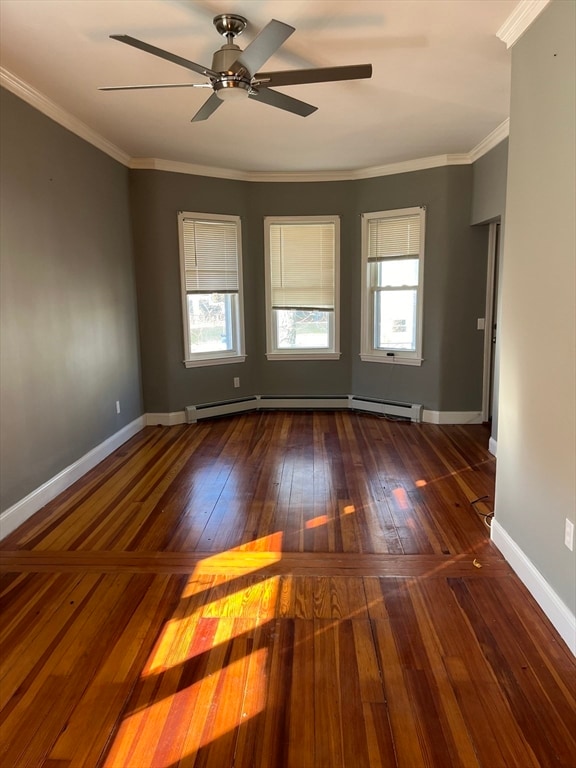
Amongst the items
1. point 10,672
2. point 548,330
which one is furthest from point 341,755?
point 548,330

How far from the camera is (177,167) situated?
521 centimetres

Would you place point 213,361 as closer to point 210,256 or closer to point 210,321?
point 210,321

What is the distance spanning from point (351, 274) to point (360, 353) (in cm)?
97

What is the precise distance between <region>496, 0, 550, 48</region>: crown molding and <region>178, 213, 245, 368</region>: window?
11.8ft

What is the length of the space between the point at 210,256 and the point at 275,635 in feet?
14.5

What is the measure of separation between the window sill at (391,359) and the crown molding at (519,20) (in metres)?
3.32

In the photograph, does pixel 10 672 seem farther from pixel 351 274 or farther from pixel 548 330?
pixel 351 274

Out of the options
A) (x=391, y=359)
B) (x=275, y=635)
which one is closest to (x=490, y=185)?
(x=391, y=359)

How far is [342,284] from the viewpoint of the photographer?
19.4ft

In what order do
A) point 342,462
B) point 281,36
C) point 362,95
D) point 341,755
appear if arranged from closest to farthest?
point 341,755 < point 281,36 < point 362,95 < point 342,462

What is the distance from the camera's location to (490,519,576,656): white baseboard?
2.03 metres

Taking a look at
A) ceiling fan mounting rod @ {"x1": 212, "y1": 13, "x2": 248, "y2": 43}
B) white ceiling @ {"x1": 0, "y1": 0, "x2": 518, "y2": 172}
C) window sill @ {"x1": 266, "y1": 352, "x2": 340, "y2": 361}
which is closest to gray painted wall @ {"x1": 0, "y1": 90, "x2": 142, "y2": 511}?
white ceiling @ {"x1": 0, "y1": 0, "x2": 518, "y2": 172}

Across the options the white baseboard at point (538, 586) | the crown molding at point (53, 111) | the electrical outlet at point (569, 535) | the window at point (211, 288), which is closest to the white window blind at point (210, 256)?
the window at point (211, 288)

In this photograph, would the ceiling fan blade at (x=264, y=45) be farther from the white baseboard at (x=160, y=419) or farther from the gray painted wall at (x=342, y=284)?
the white baseboard at (x=160, y=419)
